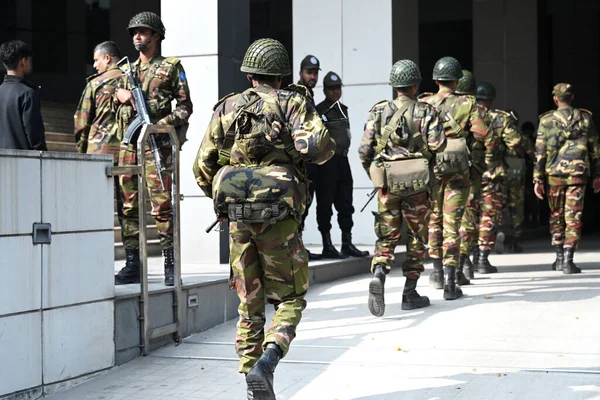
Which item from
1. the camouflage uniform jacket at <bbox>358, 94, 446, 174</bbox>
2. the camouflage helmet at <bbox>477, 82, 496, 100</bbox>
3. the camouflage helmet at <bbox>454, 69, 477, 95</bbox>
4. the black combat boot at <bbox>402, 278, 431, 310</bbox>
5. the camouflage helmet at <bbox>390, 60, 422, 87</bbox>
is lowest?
the black combat boot at <bbox>402, 278, 431, 310</bbox>

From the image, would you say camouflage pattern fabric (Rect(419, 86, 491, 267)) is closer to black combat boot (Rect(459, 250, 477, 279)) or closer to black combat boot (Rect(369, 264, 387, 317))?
black combat boot (Rect(459, 250, 477, 279))

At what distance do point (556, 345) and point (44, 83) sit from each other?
18.1m

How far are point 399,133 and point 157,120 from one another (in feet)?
6.82

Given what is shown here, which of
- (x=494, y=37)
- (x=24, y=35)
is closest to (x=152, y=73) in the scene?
(x=494, y=37)

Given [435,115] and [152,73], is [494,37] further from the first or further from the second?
[152,73]

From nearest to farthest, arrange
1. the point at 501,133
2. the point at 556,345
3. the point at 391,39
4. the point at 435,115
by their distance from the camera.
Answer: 1. the point at 556,345
2. the point at 435,115
3. the point at 501,133
4. the point at 391,39

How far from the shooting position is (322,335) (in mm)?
7234

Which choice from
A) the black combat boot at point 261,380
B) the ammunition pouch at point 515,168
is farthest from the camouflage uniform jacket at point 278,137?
the ammunition pouch at point 515,168

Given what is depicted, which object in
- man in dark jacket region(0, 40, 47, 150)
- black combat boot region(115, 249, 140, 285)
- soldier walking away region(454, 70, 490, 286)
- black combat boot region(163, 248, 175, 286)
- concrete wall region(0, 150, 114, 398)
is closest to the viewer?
concrete wall region(0, 150, 114, 398)

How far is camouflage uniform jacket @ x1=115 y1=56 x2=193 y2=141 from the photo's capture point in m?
7.26

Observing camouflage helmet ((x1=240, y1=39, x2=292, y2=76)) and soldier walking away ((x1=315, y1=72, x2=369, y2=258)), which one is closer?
camouflage helmet ((x1=240, y1=39, x2=292, y2=76))

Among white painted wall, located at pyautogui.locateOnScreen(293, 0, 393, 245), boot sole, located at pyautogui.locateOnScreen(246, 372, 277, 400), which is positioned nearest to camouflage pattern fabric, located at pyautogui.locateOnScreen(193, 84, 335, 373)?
boot sole, located at pyautogui.locateOnScreen(246, 372, 277, 400)

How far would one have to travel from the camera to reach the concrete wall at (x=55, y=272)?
5.33 m

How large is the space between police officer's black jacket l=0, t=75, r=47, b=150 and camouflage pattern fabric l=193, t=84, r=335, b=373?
7.03 feet
